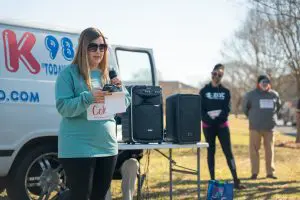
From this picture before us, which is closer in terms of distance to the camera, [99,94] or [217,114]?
[99,94]

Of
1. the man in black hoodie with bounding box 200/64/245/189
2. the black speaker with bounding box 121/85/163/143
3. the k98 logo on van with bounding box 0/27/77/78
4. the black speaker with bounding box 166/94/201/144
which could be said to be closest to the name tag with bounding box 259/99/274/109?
the man in black hoodie with bounding box 200/64/245/189

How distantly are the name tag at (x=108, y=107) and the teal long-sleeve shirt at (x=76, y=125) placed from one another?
4cm

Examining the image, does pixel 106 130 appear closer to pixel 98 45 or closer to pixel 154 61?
pixel 98 45

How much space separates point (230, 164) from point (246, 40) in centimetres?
2215

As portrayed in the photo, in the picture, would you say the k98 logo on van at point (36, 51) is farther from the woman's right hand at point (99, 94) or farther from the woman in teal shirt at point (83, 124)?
the woman's right hand at point (99, 94)

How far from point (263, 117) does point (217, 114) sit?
1989mm

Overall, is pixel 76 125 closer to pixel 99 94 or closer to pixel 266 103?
pixel 99 94

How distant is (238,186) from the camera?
304 inches

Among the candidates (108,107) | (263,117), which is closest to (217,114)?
(263,117)

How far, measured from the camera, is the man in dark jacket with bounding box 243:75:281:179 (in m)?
9.22

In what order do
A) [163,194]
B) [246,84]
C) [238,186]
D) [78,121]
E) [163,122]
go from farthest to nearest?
1. [246,84]
2. [238,186]
3. [163,194]
4. [163,122]
5. [78,121]

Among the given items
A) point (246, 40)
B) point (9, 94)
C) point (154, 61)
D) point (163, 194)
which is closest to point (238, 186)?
Answer: point (163, 194)

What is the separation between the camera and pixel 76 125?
3604 millimetres

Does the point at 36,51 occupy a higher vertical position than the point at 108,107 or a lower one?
higher
